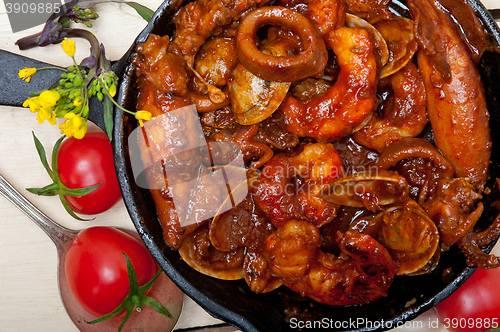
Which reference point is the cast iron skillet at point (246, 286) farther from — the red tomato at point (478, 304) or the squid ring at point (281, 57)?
the red tomato at point (478, 304)

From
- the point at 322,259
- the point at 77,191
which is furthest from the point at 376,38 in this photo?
the point at 77,191

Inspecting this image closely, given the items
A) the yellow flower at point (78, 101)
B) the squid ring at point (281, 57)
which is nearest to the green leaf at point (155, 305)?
the yellow flower at point (78, 101)

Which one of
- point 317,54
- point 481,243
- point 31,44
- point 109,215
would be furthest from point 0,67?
point 481,243

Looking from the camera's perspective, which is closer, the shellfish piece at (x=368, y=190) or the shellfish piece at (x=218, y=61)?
the shellfish piece at (x=368, y=190)

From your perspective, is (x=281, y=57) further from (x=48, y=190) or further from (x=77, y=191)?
(x=48, y=190)

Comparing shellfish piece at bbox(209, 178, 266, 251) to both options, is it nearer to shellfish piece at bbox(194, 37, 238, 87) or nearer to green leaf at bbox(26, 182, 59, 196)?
shellfish piece at bbox(194, 37, 238, 87)

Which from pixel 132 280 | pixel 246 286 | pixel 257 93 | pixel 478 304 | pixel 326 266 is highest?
pixel 257 93
